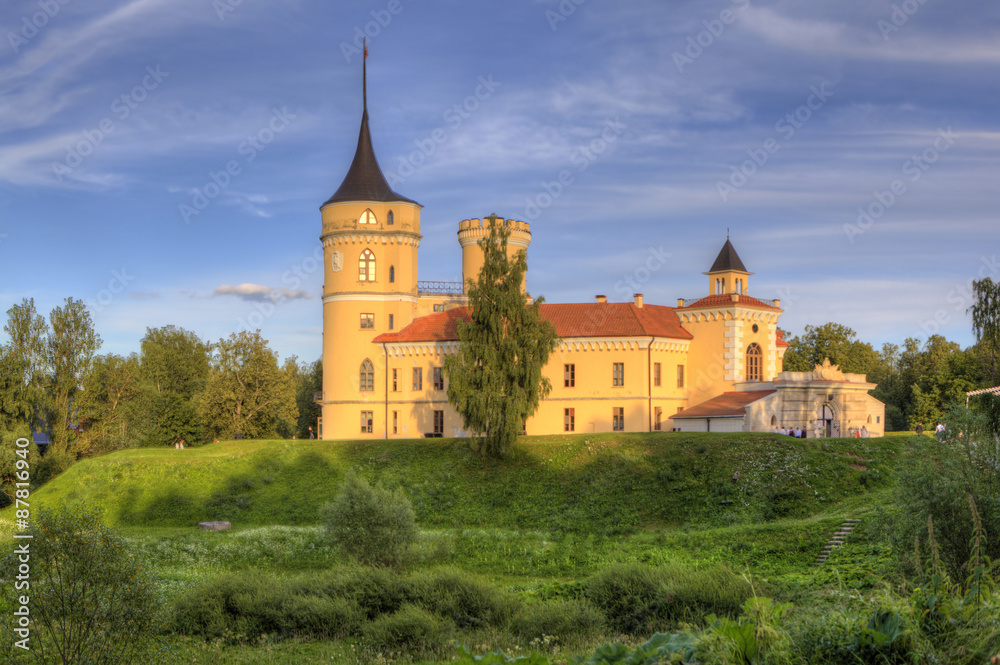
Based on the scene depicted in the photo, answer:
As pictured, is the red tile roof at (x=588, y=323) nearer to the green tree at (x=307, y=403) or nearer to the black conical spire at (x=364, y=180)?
the black conical spire at (x=364, y=180)

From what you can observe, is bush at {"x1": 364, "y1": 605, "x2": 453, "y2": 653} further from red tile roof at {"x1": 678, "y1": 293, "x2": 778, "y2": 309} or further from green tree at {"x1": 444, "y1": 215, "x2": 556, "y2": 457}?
red tile roof at {"x1": 678, "y1": 293, "x2": 778, "y2": 309}

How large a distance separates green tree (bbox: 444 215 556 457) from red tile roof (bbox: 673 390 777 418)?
430 inches

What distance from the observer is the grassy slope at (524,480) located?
37625 mm

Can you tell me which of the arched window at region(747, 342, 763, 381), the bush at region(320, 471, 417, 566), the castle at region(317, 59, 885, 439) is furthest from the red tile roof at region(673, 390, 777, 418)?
the bush at region(320, 471, 417, 566)

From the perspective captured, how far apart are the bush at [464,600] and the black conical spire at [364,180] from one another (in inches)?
1461

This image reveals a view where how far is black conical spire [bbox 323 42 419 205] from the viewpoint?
5388 centimetres

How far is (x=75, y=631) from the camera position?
38.8ft

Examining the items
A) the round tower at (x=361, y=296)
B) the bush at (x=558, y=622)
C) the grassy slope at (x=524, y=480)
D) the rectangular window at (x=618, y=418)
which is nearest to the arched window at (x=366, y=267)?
the round tower at (x=361, y=296)

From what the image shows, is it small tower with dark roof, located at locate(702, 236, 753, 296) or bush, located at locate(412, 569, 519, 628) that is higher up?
small tower with dark roof, located at locate(702, 236, 753, 296)

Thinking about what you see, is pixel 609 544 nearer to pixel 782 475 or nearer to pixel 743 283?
pixel 782 475

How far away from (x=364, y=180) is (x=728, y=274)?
23337 mm

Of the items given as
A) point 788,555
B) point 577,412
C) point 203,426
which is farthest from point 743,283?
point 203,426

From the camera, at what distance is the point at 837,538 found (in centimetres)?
2897

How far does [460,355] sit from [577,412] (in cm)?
1074
